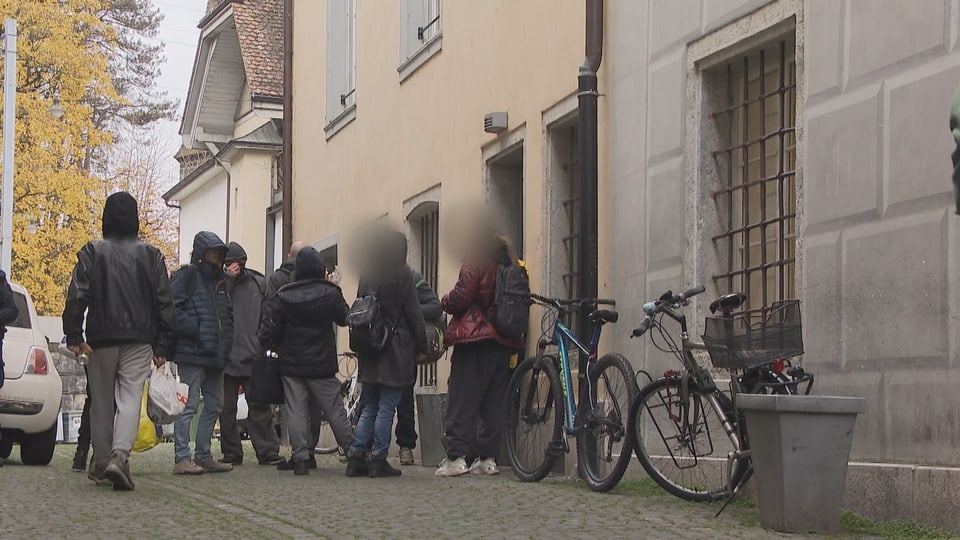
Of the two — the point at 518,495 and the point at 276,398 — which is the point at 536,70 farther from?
the point at 518,495

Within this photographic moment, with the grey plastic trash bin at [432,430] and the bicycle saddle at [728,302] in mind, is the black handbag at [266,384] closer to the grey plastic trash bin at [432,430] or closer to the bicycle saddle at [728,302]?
the grey plastic trash bin at [432,430]

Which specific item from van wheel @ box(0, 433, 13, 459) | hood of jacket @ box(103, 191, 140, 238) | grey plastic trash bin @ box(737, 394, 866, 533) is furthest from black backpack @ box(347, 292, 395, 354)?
grey plastic trash bin @ box(737, 394, 866, 533)

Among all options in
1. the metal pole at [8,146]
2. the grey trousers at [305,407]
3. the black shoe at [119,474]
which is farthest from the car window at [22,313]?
the metal pole at [8,146]

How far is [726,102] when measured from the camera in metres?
10.6

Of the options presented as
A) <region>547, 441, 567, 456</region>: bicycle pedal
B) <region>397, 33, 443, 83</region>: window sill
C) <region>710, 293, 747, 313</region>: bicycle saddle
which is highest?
<region>397, 33, 443, 83</region>: window sill

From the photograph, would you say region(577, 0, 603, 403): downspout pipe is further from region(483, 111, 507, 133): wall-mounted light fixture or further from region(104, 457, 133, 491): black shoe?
region(104, 457, 133, 491): black shoe

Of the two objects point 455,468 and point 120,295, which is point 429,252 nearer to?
point 455,468

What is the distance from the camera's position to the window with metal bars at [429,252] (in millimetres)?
16453

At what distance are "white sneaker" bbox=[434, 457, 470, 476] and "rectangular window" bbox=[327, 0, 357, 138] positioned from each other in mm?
8483

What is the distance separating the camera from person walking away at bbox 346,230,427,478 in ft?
38.4

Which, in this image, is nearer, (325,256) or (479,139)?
(479,139)

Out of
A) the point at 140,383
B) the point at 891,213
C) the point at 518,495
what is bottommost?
the point at 518,495

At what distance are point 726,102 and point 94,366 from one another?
4396 mm

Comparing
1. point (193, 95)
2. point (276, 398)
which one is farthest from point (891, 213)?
point (193, 95)
